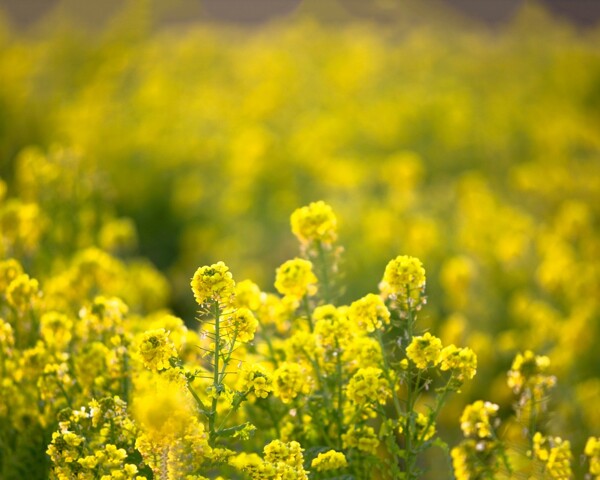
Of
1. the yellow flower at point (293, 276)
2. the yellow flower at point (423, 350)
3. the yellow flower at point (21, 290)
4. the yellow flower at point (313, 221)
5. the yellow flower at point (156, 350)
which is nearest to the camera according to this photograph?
the yellow flower at point (156, 350)

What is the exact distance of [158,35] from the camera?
18594 mm

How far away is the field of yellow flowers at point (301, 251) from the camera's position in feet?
8.59

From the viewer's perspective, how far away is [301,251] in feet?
10.5

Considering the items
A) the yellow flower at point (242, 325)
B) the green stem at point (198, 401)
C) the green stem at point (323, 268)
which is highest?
the green stem at point (323, 268)

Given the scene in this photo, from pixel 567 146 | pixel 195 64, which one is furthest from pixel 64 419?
pixel 195 64

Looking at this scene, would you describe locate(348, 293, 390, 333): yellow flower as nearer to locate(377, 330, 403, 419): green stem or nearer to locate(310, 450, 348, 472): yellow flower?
locate(377, 330, 403, 419): green stem

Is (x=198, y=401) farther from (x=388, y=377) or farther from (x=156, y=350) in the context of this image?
(x=388, y=377)

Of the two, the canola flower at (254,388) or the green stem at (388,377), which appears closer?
the canola flower at (254,388)

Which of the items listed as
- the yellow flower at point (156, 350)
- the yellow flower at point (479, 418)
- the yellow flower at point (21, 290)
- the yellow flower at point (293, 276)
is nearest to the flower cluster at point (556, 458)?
the yellow flower at point (479, 418)

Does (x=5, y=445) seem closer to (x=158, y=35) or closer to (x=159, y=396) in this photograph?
(x=159, y=396)

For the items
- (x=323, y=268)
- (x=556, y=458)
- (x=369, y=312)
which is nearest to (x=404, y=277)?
(x=369, y=312)

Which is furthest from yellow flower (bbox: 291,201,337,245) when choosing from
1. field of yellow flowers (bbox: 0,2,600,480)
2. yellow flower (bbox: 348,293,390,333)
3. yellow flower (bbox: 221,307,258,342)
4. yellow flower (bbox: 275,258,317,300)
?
yellow flower (bbox: 221,307,258,342)

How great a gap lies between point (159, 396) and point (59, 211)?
3.44 meters

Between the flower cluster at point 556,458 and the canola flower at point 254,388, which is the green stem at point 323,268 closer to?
the canola flower at point 254,388
